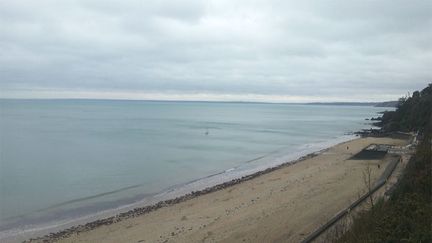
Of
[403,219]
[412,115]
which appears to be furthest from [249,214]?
[412,115]

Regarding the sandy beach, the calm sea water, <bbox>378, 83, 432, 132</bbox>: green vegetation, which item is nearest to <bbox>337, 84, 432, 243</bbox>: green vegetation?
the sandy beach

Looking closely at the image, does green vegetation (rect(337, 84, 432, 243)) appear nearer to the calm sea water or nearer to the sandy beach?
the sandy beach

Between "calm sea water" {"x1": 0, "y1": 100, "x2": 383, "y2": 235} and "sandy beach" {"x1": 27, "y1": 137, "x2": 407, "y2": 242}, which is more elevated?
"sandy beach" {"x1": 27, "y1": 137, "x2": 407, "y2": 242}

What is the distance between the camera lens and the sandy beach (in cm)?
1238

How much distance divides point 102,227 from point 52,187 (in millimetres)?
10453

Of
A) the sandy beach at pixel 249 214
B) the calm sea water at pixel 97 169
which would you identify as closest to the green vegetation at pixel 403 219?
the sandy beach at pixel 249 214

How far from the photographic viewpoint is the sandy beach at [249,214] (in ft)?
40.6

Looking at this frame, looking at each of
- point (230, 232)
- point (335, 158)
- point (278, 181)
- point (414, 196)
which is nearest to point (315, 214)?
point (230, 232)

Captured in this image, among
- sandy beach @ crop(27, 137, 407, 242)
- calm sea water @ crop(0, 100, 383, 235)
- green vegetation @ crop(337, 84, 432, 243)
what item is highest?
green vegetation @ crop(337, 84, 432, 243)

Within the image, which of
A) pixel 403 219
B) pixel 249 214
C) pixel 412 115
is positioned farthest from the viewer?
pixel 412 115

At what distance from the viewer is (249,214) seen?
48.8 feet

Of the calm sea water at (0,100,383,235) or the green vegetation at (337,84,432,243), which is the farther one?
the calm sea water at (0,100,383,235)

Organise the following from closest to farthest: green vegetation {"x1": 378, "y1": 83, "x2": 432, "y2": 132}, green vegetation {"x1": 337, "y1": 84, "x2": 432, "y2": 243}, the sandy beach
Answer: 1. green vegetation {"x1": 337, "y1": 84, "x2": 432, "y2": 243}
2. the sandy beach
3. green vegetation {"x1": 378, "y1": 83, "x2": 432, "y2": 132}

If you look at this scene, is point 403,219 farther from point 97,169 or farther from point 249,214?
point 97,169
